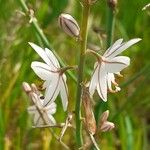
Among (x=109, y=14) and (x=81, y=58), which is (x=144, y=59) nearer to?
(x=109, y=14)

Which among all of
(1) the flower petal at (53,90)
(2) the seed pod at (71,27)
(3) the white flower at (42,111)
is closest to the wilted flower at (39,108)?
(3) the white flower at (42,111)

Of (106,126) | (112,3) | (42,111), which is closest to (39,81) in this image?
(42,111)

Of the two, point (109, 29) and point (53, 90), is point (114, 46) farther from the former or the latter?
point (109, 29)

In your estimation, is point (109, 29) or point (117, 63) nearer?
point (117, 63)

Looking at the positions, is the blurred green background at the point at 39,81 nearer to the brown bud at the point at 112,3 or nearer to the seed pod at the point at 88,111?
the brown bud at the point at 112,3

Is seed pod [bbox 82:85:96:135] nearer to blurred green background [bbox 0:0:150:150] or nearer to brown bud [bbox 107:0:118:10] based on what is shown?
brown bud [bbox 107:0:118:10]

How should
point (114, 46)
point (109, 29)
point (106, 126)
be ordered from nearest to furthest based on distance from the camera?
point (114, 46), point (106, 126), point (109, 29)
